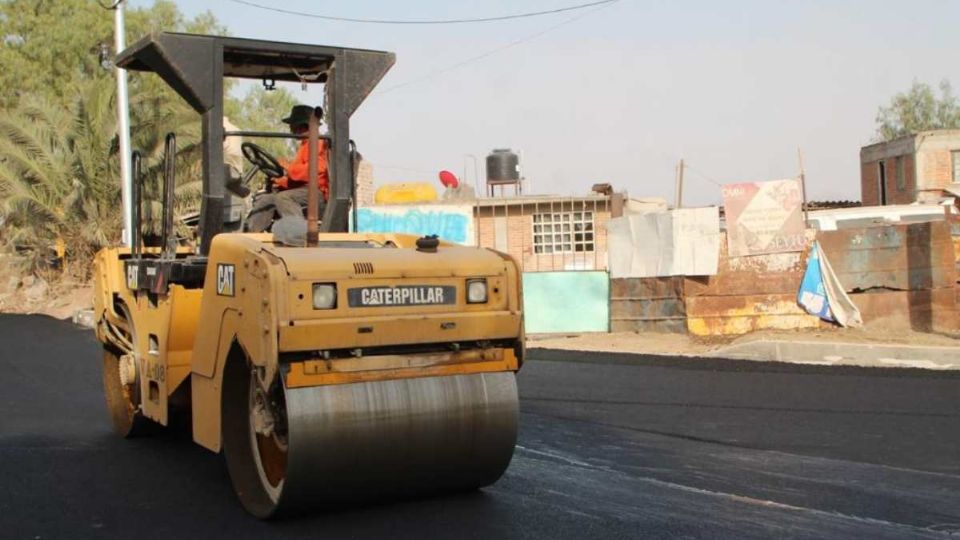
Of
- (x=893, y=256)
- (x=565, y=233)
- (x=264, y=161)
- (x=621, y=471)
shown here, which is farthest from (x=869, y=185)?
(x=264, y=161)

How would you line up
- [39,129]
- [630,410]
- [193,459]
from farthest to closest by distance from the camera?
[39,129] → [630,410] → [193,459]

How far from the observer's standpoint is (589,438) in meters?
7.31

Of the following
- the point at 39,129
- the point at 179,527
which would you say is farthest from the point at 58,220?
the point at 179,527

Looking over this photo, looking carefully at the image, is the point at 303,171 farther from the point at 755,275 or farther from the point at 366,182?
the point at 366,182

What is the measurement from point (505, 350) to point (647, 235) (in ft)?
35.8

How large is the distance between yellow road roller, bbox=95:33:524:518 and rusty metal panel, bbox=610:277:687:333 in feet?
32.7

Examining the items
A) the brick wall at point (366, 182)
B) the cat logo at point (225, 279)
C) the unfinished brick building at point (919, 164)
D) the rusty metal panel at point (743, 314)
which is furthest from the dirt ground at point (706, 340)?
the unfinished brick building at point (919, 164)

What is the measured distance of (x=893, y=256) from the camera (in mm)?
14312

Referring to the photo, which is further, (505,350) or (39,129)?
(39,129)

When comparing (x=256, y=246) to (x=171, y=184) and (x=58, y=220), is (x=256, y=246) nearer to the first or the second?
(x=171, y=184)

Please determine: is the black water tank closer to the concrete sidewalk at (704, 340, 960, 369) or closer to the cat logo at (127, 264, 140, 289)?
the concrete sidewalk at (704, 340, 960, 369)

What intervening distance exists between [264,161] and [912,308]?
35.9ft

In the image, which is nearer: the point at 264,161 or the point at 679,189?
the point at 264,161

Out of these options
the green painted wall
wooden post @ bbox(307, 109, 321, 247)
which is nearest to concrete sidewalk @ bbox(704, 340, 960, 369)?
the green painted wall
